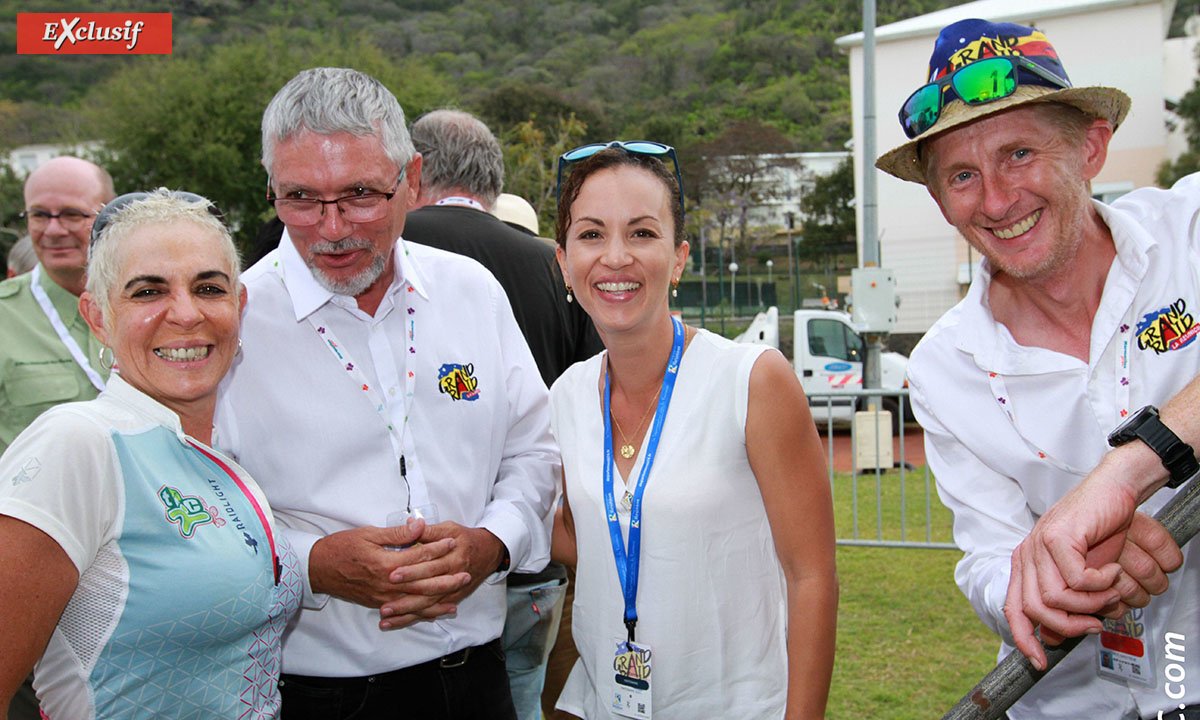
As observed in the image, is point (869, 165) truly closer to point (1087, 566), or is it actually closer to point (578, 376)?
point (578, 376)

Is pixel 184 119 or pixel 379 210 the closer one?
pixel 379 210

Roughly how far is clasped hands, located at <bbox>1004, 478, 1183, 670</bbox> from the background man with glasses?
11.0 ft

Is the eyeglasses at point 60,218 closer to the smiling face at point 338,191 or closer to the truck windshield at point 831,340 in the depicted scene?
the smiling face at point 338,191

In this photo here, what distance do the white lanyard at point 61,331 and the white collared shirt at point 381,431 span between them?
5.32ft

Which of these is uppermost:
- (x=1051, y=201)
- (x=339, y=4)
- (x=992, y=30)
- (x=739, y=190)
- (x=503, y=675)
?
(x=339, y=4)

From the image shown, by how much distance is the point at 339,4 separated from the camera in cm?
7662

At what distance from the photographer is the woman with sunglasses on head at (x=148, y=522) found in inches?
63.5

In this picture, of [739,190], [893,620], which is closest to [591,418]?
[893,620]

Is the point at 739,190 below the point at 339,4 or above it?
below

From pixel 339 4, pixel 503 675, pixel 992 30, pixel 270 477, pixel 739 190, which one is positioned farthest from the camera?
pixel 339 4

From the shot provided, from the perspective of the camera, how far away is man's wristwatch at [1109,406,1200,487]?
5.16ft

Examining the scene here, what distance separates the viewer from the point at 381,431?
2.41 meters

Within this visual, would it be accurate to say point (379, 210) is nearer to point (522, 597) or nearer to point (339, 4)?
point (522, 597)

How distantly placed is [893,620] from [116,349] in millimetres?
5240
